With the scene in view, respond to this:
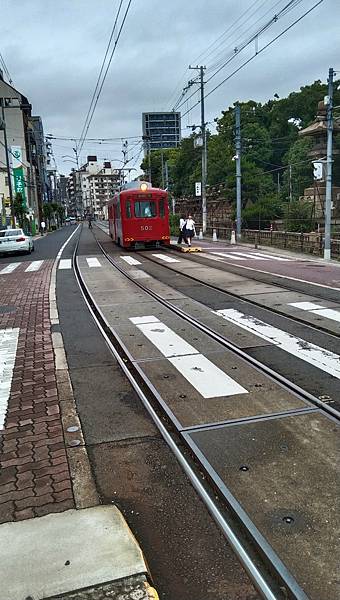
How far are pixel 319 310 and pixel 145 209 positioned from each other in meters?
16.0

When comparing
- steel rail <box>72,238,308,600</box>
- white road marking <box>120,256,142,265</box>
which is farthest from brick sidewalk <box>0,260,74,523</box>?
white road marking <box>120,256,142,265</box>

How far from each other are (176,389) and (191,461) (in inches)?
67.3

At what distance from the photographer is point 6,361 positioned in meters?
7.45

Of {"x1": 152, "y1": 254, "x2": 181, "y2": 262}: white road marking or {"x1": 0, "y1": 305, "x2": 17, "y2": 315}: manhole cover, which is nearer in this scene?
{"x1": 0, "y1": 305, "x2": 17, "y2": 315}: manhole cover

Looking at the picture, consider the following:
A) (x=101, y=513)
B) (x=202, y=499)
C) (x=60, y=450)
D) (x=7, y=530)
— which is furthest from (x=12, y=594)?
(x=60, y=450)

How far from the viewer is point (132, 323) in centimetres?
973

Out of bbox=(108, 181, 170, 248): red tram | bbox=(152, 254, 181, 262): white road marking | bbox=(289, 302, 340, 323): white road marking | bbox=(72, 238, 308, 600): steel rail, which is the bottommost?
bbox=(289, 302, 340, 323): white road marking

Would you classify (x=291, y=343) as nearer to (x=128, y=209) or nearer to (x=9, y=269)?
(x=9, y=269)

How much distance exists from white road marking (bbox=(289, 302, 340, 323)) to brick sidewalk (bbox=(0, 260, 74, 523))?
5.22 metres

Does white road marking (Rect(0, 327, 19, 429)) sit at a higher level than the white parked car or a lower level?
lower

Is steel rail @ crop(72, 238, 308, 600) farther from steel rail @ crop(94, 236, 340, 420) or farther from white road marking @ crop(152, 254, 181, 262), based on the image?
white road marking @ crop(152, 254, 181, 262)

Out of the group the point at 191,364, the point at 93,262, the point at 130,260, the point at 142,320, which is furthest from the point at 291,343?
the point at 93,262

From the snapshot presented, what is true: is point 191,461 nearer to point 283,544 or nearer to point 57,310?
point 283,544

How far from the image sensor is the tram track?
293cm
